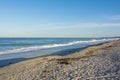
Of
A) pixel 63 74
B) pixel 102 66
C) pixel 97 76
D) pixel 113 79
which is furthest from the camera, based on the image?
pixel 102 66

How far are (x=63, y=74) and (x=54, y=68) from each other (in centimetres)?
147

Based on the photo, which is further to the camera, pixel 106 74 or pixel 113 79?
pixel 106 74

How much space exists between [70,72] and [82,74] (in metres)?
0.68

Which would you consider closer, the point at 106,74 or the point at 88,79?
the point at 88,79

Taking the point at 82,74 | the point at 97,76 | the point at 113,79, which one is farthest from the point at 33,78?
the point at 113,79

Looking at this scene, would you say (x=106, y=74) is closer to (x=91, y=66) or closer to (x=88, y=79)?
(x=88, y=79)

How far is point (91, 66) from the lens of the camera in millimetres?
10516

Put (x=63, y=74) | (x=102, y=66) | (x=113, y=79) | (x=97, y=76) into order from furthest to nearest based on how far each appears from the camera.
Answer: (x=102, y=66) → (x=63, y=74) → (x=97, y=76) → (x=113, y=79)

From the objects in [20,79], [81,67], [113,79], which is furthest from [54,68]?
[113,79]

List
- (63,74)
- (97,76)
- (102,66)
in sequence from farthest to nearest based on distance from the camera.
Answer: (102,66) → (63,74) → (97,76)

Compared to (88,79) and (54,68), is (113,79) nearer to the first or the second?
(88,79)

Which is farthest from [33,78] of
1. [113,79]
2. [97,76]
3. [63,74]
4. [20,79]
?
[113,79]

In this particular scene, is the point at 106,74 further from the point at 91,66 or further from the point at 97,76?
the point at 91,66

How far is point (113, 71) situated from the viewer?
9.28 metres
